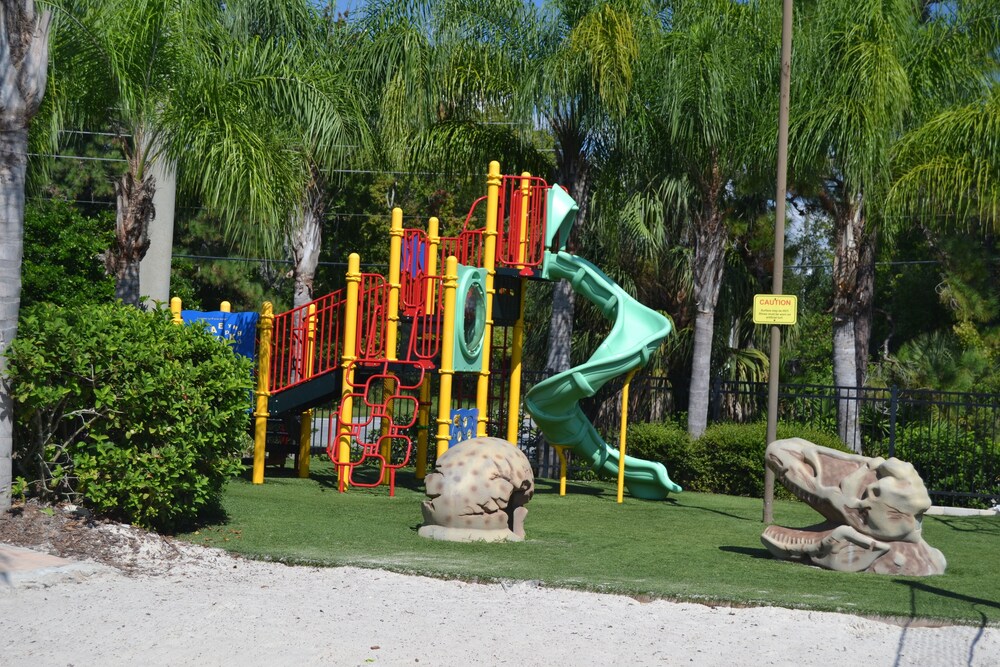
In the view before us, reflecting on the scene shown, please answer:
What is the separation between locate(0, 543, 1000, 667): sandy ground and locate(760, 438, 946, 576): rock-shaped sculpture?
1895 millimetres

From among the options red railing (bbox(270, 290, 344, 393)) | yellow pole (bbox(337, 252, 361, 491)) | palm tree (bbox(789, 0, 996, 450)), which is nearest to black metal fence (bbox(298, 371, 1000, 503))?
palm tree (bbox(789, 0, 996, 450))

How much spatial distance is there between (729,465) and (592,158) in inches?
187

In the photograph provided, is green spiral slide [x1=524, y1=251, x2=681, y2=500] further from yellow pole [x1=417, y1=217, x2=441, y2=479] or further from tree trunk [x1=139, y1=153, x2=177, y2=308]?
tree trunk [x1=139, y1=153, x2=177, y2=308]

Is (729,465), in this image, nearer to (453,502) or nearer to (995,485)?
(995,485)

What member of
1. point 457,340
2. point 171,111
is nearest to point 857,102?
point 457,340

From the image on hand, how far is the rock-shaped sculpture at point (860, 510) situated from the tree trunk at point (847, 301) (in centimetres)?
732

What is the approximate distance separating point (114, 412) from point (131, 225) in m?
4.48

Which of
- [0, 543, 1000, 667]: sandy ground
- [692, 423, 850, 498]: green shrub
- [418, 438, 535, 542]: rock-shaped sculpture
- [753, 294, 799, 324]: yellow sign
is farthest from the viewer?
[692, 423, 850, 498]: green shrub

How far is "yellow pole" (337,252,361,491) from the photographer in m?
13.3

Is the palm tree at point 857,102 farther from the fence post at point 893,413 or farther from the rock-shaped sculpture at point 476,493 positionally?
the rock-shaped sculpture at point 476,493

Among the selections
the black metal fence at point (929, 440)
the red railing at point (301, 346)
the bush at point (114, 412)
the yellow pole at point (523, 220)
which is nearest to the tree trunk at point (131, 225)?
the red railing at point (301, 346)

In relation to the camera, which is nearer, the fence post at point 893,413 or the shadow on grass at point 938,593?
the shadow on grass at point 938,593

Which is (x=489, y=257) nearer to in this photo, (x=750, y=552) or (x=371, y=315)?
(x=371, y=315)

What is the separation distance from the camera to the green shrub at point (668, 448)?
16188mm
